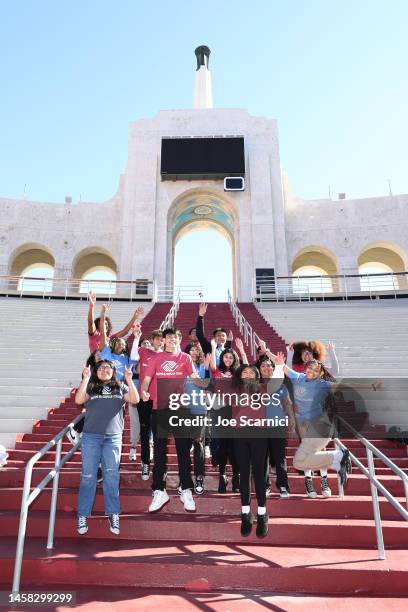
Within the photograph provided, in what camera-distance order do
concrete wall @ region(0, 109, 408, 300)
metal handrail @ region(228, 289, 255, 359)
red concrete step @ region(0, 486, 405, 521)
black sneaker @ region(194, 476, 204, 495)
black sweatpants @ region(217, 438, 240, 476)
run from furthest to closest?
concrete wall @ region(0, 109, 408, 300)
metal handrail @ region(228, 289, 255, 359)
black sweatpants @ region(217, 438, 240, 476)
black sneaker @ region(194, 476, 204, 495)
red concrete step @ region(0, 486, 405, 521)

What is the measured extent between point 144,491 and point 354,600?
232 centimetres

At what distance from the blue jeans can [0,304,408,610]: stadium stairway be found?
0.84 feet

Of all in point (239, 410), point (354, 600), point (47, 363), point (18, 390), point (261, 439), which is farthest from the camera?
point (47, 363)

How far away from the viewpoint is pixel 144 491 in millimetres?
4512

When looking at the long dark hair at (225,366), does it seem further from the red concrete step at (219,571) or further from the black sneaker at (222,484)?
the red concrete step at (219,571)

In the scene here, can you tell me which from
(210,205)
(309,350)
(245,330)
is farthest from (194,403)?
(210,205)

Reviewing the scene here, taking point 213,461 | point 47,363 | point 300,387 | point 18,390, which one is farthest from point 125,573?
point 47,363

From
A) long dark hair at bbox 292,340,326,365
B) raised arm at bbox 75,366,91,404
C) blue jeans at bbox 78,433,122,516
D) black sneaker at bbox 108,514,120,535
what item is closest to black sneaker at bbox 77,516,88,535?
blue jeans at bbox 78,433,122,516

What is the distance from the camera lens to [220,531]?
3.89 metres

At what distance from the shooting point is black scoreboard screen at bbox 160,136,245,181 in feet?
74.1

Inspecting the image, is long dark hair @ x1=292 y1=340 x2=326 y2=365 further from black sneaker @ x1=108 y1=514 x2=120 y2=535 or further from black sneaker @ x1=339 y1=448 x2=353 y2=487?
black sneaker @ x1=108 y1=514 x2=120 y2=535

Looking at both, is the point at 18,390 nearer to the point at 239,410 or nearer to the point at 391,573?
the point at 239,410

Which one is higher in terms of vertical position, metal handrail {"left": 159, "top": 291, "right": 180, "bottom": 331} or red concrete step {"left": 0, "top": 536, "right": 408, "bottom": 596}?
metal handrail {"left": 159, "top": 291, "right": 180, "bottom": 331}

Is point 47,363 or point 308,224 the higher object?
point 308,224
